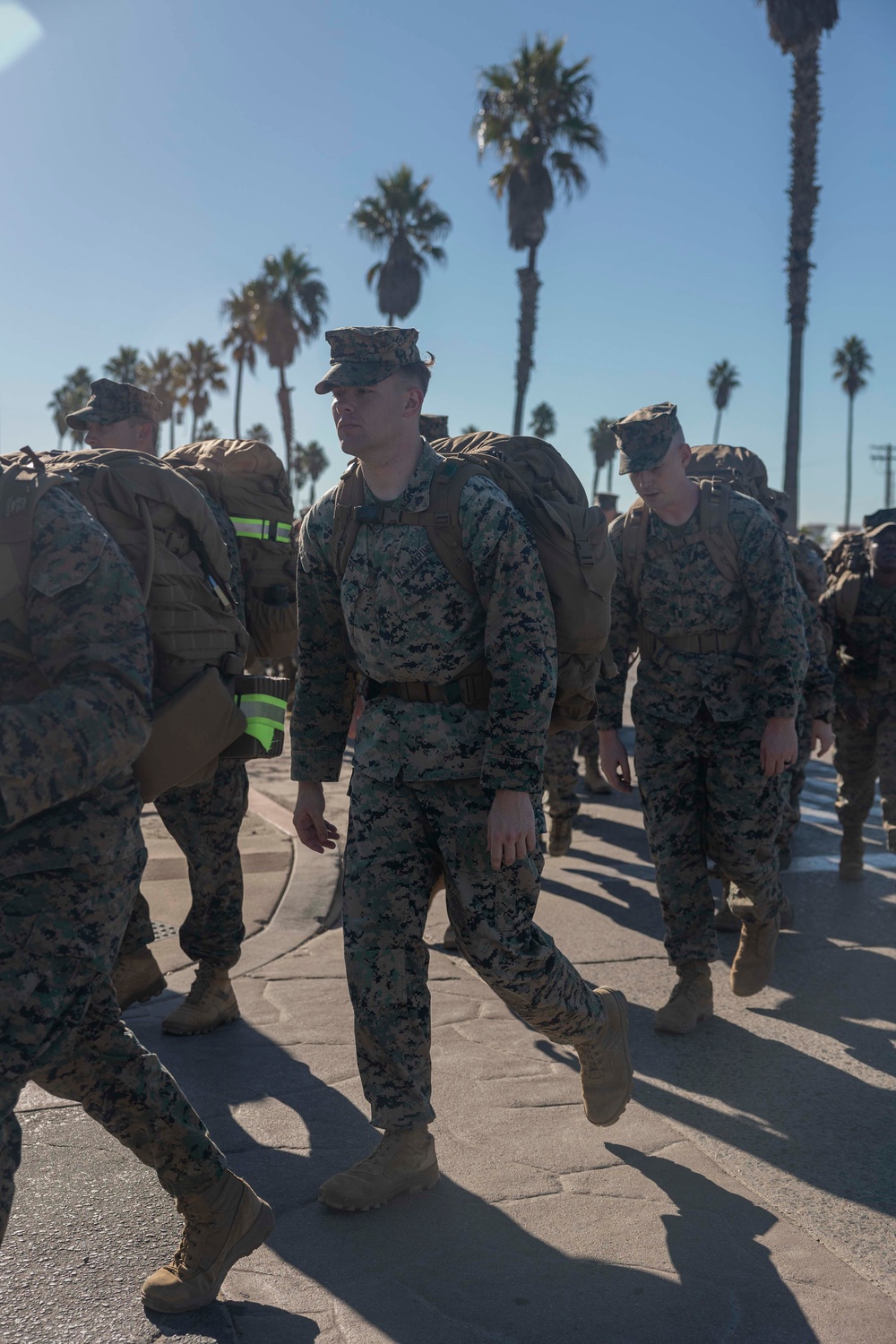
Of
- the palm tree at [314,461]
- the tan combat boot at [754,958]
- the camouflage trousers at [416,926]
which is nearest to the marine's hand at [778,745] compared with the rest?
the tan combat boot at [754,958]

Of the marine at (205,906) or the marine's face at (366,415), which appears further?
the marine at (205,906)

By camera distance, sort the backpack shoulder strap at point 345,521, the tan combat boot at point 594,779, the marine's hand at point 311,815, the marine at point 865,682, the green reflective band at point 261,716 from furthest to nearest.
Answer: the tan combat boot at point 594,779 < the marine at point 865,682 < the marine's hand at point 311,815 < the backpack shoulder strap at point 345,521 < the green reflective band at point 261,716

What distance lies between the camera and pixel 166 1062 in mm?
4043

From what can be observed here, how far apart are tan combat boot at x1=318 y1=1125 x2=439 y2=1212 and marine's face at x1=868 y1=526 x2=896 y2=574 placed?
500cm

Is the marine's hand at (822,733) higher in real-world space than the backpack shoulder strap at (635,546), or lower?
lower

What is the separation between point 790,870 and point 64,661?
574 cm

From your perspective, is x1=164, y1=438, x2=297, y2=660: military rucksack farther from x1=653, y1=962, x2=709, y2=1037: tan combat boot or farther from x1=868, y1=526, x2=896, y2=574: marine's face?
x1=868, y1=526, x2=896, y2=574: marine's face

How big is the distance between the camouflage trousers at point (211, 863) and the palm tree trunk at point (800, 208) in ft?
61.8

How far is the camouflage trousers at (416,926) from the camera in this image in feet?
10.3

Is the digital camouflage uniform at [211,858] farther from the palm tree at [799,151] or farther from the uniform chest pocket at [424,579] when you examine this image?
the palm tree at [799,151]

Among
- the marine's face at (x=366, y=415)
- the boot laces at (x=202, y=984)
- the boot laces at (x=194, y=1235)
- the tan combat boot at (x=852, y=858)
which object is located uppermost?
the marine's face at (x=366, y=415)

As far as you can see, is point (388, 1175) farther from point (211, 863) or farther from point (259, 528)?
point (259, 528)

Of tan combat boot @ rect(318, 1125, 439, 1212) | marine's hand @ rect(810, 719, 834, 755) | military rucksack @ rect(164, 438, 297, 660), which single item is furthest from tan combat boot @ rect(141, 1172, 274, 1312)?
marine's hand @ rect(810, 719, 834, 755)

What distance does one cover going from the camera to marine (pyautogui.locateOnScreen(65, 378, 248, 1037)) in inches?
168
